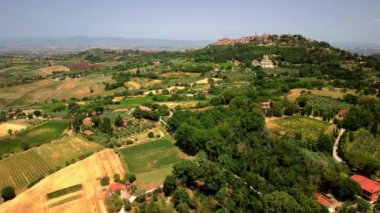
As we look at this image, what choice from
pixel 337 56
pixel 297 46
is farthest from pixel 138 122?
pixel 297 46

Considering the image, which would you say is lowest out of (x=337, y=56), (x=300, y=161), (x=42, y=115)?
(x=42, y=115)

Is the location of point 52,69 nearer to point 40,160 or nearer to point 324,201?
point 40,160

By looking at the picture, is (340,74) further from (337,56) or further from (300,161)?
(300,161)

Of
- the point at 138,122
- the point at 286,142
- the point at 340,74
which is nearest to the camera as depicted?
the point at 286,142

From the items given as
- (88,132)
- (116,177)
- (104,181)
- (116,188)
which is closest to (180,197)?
(116,188)

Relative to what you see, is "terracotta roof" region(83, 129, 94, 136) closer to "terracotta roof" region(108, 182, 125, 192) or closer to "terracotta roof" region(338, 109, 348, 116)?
"terracotta roof" region(108, 182, 125, 192)

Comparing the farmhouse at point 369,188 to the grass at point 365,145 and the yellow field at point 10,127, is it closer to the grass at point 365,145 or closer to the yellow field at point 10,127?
the grass at point 365,145
